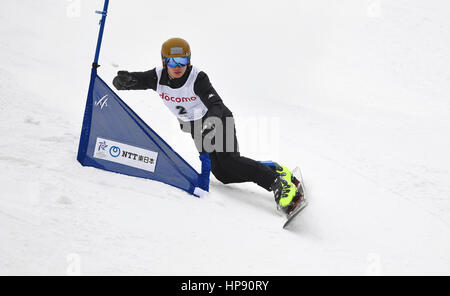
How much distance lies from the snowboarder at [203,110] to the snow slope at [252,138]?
0.22 meters

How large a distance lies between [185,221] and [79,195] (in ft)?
2.42

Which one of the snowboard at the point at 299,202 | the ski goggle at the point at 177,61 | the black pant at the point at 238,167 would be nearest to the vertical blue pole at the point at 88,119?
the ski goggle at the point at 177,61

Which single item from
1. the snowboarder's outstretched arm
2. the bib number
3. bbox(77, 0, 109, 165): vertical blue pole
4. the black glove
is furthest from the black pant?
bbox(77, 0, 109, 165): vertical blue pole

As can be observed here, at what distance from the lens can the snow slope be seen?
281cm

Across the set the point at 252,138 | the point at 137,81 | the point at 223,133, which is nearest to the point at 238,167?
the point at 223,133

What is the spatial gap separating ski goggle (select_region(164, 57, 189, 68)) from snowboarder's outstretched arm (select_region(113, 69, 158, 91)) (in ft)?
0.88

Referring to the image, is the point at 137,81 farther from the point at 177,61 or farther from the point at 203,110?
the point at 203,110

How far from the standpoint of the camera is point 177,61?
12.5 feet

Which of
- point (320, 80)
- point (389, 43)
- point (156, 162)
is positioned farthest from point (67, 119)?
point (389, 43)

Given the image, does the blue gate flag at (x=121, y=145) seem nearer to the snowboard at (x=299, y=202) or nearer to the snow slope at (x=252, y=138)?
the snow slope at (x=252, y=138)

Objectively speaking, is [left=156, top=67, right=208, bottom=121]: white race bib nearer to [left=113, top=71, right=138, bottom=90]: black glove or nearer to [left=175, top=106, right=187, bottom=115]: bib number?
[left=175, top=106, right=187, bottom=115]: bib number

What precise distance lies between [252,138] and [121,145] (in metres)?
2.48

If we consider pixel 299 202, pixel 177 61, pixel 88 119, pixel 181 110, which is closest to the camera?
pixel 88 119
